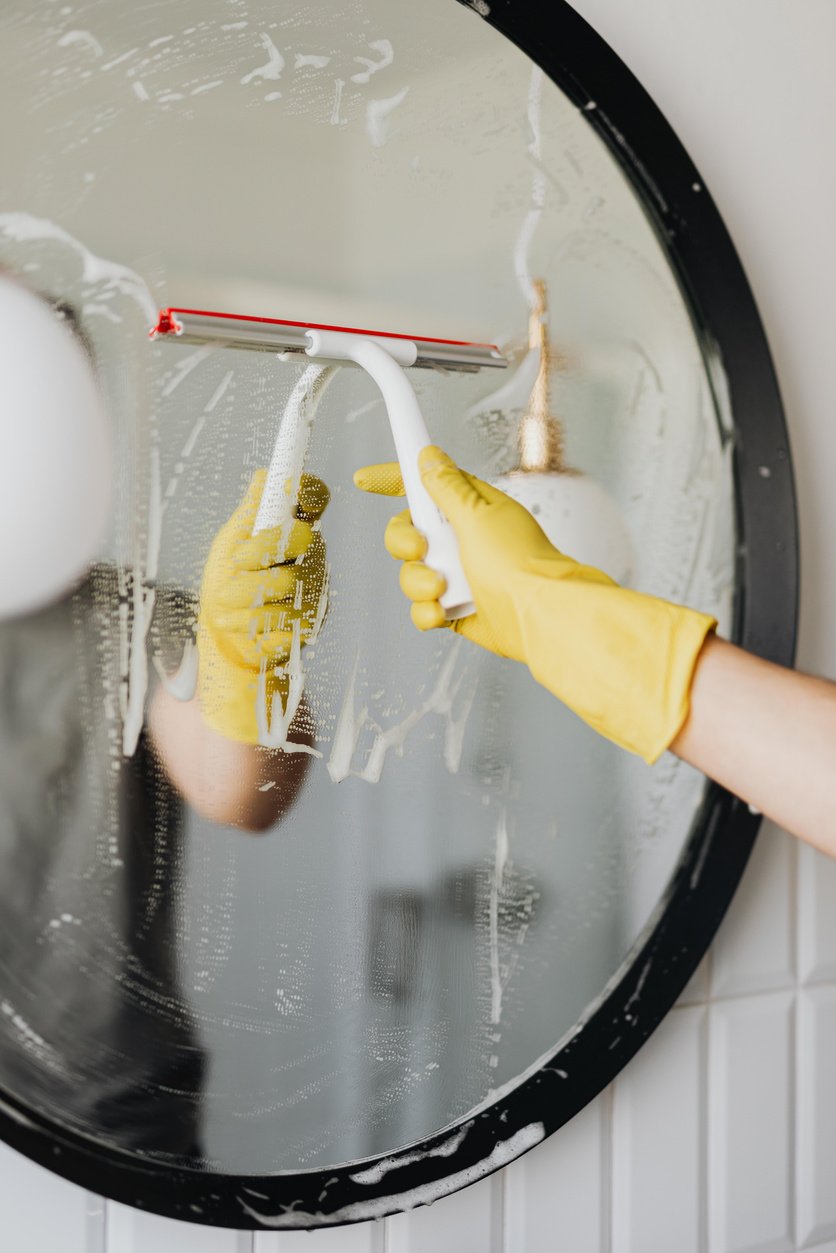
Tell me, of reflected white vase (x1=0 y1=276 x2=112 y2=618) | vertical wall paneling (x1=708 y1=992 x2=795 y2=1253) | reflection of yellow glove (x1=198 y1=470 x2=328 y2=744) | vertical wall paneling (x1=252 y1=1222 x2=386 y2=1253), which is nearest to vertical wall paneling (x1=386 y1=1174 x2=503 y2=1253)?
vertical wall paneling (x1=252 y1=1222 x2=386 y2=1253)

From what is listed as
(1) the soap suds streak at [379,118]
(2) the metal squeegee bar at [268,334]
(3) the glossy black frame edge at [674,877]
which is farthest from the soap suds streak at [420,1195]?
(1) the soap suds streak at [379,118]

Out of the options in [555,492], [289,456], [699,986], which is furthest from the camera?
[699,986]

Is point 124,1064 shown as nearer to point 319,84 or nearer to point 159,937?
point 159,937

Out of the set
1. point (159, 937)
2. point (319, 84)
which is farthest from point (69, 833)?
point (319, 84)

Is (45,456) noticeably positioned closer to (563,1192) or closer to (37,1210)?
(37,1210)

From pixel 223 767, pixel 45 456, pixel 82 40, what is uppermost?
pixel 82 40

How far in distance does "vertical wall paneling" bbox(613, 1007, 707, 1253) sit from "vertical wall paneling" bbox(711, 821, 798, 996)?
5 centimetres

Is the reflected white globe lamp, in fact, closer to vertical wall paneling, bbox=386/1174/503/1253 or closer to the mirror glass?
the mirror glass

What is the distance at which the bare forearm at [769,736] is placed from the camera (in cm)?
50

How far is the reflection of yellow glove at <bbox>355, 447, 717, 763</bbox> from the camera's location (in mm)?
524

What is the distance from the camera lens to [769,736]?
0.51m

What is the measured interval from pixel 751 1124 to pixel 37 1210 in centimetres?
57

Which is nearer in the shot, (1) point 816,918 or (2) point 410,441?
(2) point 410,441

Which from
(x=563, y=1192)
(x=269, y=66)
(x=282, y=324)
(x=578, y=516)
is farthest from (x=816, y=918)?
(x=269, y=66)
